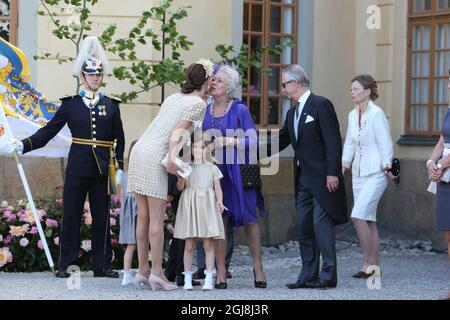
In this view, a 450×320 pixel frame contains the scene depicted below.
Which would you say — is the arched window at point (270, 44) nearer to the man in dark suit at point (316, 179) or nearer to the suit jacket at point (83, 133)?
the suit jacket at point (83, 133)

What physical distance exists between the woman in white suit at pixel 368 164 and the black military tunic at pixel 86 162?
2.18 m

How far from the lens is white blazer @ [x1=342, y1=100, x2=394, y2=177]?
11148 mm

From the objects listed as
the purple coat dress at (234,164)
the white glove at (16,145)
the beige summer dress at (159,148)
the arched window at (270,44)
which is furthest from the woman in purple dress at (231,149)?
the arched window at (270,44)

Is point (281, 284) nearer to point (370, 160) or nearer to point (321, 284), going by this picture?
point (321, 284)

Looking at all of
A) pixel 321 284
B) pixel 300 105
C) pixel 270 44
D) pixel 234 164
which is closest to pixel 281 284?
pixel 321 284

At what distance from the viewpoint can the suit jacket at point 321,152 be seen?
386 inches

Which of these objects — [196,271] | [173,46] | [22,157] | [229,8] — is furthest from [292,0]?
→ [196,271]

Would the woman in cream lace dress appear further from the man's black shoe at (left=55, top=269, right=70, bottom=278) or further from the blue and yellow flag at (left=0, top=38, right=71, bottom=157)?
the blue and yellow flag at (left=0, top=38, right=71, bottom=157)

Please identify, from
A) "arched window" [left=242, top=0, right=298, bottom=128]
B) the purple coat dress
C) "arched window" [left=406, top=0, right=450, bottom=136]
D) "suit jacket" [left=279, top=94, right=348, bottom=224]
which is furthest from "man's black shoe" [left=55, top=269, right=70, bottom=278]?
"arched window" [left=406, top=0, right=450, bottom=136]

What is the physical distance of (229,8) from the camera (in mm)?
13906

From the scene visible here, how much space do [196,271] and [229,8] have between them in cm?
405

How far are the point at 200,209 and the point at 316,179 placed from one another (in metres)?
0.98
